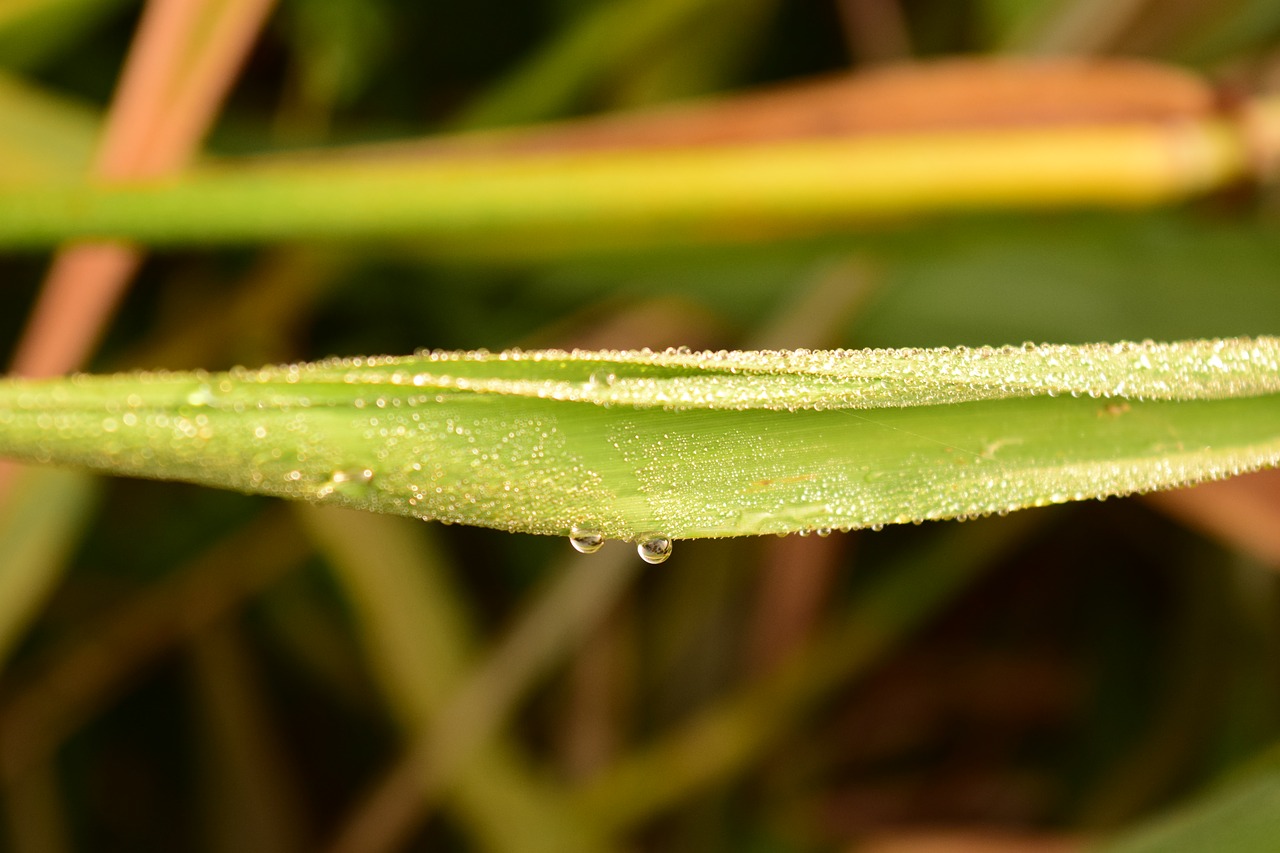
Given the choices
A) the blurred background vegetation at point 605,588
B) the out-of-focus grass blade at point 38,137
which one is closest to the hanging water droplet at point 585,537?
the blurred background vegetation at point 605,588

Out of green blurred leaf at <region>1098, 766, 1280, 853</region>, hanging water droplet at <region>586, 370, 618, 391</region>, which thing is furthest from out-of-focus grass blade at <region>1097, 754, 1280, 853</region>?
hanging water droplet at <region>586, 370, 618, 391</region>

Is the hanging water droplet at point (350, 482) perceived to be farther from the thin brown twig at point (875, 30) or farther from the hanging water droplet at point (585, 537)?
the thin brown twig at point (875, 30)

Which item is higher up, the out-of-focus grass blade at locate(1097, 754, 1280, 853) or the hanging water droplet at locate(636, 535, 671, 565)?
the hanging water droplet at locate(636, 535, 671, 565)

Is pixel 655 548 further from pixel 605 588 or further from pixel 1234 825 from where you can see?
pixel 605 588

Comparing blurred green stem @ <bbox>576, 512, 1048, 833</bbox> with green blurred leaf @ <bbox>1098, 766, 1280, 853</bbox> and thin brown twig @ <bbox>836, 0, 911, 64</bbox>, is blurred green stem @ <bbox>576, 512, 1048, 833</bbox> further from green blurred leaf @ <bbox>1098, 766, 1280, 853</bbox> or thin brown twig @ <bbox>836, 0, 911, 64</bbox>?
green blurred leaf @ <bbox>1098, 766, 1280, 853</bbox>

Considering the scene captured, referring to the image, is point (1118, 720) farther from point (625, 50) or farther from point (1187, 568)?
point (625, 50)

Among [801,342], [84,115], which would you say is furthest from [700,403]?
[84,115]
